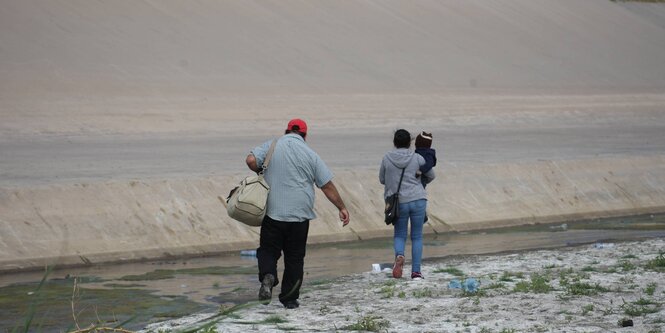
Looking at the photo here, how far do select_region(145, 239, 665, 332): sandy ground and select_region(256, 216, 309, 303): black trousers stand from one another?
259mm

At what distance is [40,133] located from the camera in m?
24.2

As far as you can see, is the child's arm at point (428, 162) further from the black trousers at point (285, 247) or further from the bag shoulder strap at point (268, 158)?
the bag shoulder strap at point (268, 158)

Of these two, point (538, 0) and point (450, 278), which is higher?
point (538, 0)

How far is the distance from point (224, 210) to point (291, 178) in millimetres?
7227

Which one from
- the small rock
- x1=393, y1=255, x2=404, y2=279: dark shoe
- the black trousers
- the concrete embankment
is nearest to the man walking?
the black trousers

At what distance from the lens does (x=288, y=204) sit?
10594 millimetres

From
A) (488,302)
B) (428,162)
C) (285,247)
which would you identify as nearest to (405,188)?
(428,162)

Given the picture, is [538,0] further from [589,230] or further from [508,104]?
[589,230]

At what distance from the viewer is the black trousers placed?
35.0 ft

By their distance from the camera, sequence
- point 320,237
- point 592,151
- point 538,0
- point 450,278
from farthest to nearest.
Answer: point 538,0
point 592,151
point 320,237
point 450,278

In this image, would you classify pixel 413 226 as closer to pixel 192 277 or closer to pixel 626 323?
pixel 192 277

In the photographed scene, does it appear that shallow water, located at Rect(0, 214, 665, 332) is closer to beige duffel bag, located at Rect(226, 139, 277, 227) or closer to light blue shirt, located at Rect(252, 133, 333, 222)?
beige duffel bag, located at Rect(226, 139, 277, 227)

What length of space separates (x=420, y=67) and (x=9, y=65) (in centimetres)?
1346

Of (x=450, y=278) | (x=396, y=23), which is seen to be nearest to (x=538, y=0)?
(x=396, y=23)
